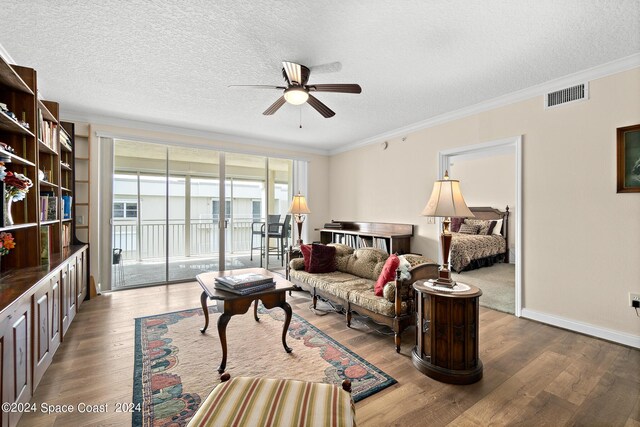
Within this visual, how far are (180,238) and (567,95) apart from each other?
20.0 feet

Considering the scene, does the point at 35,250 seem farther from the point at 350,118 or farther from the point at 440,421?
the point at 350,118

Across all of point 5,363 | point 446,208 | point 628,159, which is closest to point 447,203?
point 446,208

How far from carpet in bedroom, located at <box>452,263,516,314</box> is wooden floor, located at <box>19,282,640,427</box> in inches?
24.2

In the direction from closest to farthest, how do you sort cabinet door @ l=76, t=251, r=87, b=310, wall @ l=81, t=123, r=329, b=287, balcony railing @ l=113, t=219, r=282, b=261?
cabinet door @ l=76, t=251, r=87, b=310 → wall @ l=81, t=123, r=329, b=287 → balcony railing @ l=113, t=219, r=282, b=261

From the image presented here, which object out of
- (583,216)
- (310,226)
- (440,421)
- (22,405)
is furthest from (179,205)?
(583,216)

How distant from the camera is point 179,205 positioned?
5.10m

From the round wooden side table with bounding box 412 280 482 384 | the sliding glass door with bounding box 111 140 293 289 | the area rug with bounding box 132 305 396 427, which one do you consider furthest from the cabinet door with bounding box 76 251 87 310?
the round wooden side table with bounding box 412 280 482 384

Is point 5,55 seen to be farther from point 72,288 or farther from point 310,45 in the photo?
point 310,45

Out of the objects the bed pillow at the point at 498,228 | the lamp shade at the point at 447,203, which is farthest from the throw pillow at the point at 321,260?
the bed pillow at the point at 498,228

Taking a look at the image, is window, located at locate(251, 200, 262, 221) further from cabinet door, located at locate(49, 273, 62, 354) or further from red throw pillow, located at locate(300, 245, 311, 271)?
cabinet door, located at locate(49, 273, 62, 354)

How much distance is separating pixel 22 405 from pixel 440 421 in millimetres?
2422

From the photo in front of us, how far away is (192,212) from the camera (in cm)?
534

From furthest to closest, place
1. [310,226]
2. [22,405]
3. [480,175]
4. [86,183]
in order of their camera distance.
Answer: [480,175]
[310,226]
[86,183]
[22,405]

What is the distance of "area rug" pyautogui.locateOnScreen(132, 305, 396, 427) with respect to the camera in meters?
1.85
